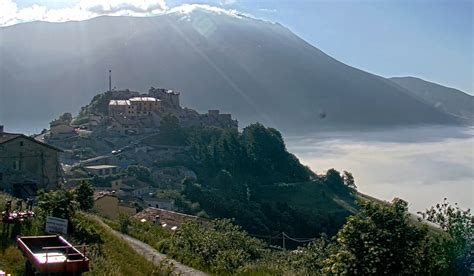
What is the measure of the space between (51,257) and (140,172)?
78.7ft

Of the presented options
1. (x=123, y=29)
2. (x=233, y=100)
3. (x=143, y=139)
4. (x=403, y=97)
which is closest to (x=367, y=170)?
(x=143, y=139)

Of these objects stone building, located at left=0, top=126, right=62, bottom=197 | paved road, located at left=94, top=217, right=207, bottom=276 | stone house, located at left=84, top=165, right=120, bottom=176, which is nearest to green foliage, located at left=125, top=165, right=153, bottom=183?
stone house, located at left=84, top=165, right=120, bottom=176

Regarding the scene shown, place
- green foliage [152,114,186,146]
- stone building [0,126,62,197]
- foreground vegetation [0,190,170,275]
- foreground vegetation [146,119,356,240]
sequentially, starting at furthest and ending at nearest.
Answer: green foliage [152,114,186,146]
foreground vegetation [146,119,356,240]
stone building [0,126,62,197]
foreground vegetation [0,190,170,275]

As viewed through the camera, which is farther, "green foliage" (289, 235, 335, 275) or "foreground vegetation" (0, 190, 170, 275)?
Answer: "green foliage" (289, 235, 335, 275)

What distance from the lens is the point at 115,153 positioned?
31.5 metres

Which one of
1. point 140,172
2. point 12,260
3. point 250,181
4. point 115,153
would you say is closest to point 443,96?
point 250,181

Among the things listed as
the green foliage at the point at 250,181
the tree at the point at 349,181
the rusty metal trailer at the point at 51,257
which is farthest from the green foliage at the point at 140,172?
the rusty metal trailer at the point at 51,257

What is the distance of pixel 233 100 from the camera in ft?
303

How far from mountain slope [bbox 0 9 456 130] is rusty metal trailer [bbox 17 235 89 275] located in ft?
223

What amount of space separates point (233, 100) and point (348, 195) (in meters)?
62.3

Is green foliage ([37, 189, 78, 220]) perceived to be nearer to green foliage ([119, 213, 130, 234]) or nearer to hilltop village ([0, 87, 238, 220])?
green foliage ([119, 213, 130, 234])

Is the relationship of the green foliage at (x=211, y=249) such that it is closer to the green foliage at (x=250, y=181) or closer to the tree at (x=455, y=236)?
the tree at (x=455, y=236)

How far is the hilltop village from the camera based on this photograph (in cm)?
1502

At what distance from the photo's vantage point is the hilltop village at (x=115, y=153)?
15.0 metres
